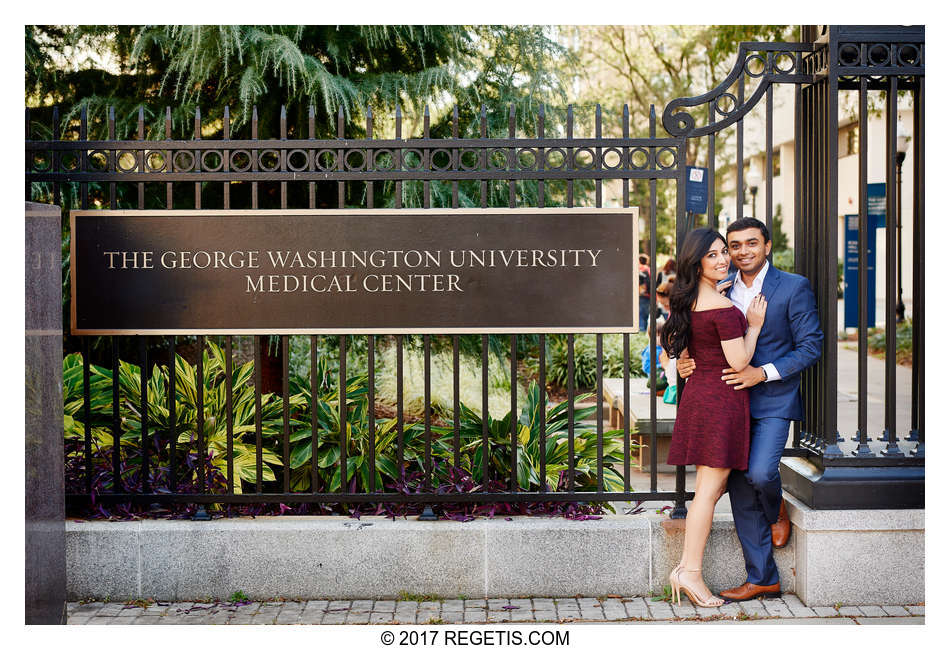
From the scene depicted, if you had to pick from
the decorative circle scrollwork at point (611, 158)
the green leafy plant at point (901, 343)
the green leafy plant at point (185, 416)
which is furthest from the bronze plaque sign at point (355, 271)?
the green leafy plant at point (901, 343)

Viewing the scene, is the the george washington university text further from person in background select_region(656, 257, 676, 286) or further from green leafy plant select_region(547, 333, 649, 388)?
green leafy plant select_region(547, 333, 649, 388)

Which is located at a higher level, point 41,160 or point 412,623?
point 41,160

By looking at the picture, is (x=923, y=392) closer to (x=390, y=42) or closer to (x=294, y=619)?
(x=294, y=619)

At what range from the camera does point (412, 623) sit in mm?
4625

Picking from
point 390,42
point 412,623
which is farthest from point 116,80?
point 412,623

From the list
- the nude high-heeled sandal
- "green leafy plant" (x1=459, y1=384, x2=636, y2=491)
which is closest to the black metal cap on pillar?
the nude high-heeled sandal

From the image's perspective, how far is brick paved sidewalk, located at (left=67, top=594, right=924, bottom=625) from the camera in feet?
15.2

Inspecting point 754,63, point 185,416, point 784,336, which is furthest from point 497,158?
point 185,416

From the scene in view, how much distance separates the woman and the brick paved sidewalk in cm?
19

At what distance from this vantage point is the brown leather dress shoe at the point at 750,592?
475cm

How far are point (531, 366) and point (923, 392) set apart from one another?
25.1 feet

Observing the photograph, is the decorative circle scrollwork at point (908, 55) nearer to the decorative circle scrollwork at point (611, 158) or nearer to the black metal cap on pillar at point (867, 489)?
the decorative circle scrollwork at point (611, 158)

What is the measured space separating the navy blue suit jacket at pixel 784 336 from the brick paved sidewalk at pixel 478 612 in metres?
1.06

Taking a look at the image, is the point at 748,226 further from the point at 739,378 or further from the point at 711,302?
the point at 739,378
